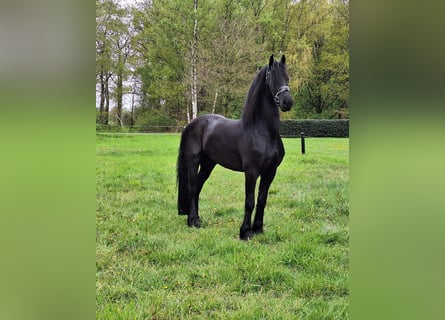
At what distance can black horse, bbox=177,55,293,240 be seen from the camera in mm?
2297

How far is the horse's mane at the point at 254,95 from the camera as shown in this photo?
234 cm

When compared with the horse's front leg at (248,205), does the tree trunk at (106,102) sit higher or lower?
higher

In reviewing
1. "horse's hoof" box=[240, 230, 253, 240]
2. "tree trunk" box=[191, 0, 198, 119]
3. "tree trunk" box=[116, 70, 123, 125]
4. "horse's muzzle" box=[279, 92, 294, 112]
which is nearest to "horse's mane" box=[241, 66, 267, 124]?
"horse's muzzle" box=[279, 92, 294, 112]

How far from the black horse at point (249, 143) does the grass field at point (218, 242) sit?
0.26 metres

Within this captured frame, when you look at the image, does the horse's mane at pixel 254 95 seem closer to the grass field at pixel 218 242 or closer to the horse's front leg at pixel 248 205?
the horse's front leg at pixel 248 205

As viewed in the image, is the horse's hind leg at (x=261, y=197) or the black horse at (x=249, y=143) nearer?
the black horse at (x=249, y=143)

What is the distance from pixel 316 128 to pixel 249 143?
0.92 m

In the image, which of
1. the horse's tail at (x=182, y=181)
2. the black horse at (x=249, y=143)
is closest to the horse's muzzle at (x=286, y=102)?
the black horse at (x=249, y=143)

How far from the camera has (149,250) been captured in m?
2.36

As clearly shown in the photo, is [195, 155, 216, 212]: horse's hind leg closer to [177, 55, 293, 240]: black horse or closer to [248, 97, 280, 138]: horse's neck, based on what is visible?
[177, 55, 293, 240]: black horse
